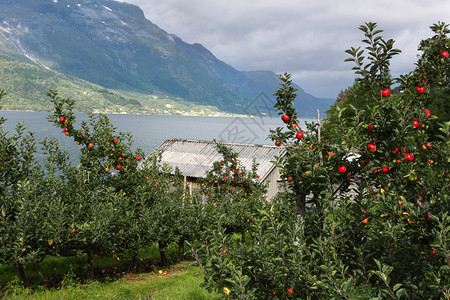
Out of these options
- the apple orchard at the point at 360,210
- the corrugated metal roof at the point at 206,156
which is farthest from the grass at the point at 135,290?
the corrugated metal roof at the point at 206,156

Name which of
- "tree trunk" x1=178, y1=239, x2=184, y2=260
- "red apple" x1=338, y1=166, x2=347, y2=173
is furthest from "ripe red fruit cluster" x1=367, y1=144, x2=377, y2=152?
"tree trunk" x1=178, y1=239, x2=184, y2=260

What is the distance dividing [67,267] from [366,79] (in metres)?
11.9

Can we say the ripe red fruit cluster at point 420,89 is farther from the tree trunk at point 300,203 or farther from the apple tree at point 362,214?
the tree trunk at point 300,203

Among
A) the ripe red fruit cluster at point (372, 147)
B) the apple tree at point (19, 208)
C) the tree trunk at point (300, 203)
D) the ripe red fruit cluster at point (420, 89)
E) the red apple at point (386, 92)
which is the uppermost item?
the ripe red fruit cluster at point (420, 89)

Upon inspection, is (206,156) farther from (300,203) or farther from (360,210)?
(360,210)

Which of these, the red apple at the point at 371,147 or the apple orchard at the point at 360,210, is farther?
the red apple at the point at 371,147

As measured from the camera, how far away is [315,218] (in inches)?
193

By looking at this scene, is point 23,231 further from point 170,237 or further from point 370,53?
point 370,53

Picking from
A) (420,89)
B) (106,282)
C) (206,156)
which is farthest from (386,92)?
(206,156)

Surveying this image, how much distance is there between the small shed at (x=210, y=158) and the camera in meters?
24.2

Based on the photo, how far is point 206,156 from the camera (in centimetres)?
2609

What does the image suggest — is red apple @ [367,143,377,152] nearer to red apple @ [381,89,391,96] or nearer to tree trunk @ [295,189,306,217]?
red apple @ [381,89,391,96]

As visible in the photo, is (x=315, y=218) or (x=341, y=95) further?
(x=341, y=95)

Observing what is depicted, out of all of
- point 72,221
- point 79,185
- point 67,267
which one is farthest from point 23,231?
point 67,267
